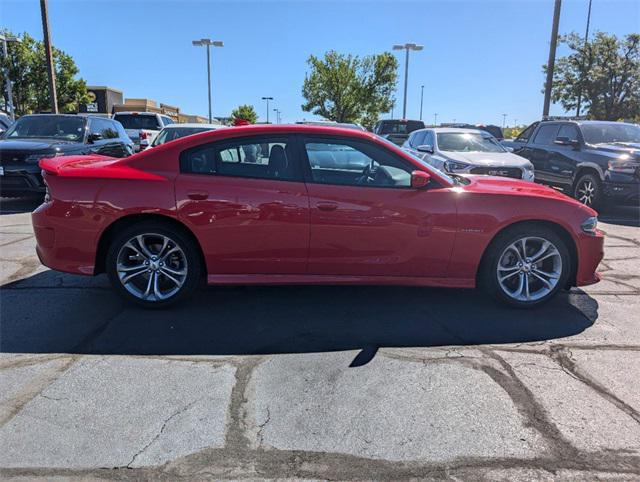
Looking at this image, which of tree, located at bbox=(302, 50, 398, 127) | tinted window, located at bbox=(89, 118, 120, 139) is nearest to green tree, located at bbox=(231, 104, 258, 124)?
tree, located at bbox=(302, 50, 398, 127)

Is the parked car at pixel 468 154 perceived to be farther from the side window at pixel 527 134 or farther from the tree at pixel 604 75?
the tree at pixel 604 75

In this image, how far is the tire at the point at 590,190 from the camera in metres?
9.74

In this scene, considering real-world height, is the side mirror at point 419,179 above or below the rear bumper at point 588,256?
above

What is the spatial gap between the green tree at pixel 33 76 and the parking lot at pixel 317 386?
28.9 metres

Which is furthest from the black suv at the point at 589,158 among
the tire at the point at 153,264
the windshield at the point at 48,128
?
the windshield at the point at 48,128

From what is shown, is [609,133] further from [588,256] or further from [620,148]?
[588,256]

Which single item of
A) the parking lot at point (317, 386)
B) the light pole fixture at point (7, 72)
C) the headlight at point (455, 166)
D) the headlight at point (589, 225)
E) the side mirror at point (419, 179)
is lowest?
the parking lot at point (317, 386)

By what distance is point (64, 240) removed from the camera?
4.21 metres

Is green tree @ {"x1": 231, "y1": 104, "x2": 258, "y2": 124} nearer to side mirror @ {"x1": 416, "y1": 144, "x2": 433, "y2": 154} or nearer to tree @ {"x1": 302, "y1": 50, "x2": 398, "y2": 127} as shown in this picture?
tree @ {"x1": 302, "y1": 50, "x2": 398, "y2": 127}

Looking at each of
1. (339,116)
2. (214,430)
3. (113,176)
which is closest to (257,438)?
(214,430)

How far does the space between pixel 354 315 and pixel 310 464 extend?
193cm

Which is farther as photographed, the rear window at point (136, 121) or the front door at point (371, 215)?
the rear window at point (136, 121)

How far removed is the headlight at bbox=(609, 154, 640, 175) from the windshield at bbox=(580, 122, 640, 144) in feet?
3.44

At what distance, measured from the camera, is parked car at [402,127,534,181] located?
9070 mm
